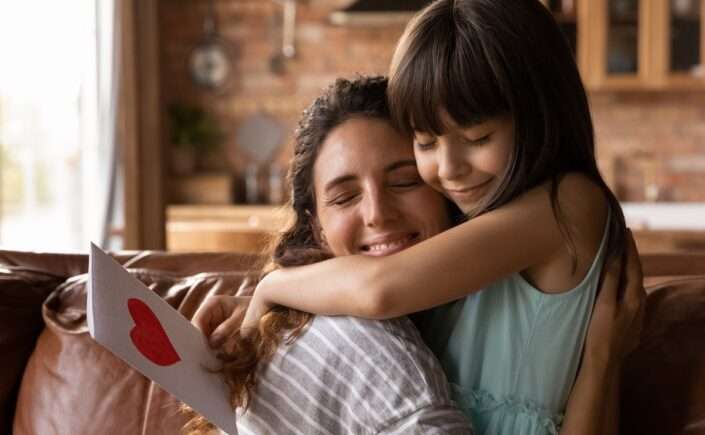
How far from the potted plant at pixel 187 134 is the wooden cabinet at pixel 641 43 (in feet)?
7.51

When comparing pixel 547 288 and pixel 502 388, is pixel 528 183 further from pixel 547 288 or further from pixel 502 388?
pixel 502 388

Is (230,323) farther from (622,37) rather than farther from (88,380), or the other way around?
(622,37)

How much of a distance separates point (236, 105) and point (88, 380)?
4432mm

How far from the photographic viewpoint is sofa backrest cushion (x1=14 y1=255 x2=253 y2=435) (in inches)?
74.5

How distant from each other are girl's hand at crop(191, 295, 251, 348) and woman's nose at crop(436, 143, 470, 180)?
0.38 metres

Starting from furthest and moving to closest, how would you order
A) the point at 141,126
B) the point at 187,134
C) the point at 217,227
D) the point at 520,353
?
1. the point at 187,134
2. the point at 217,227
3. the point at 141,126
4. the point at 520,353

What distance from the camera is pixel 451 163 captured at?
1220mm

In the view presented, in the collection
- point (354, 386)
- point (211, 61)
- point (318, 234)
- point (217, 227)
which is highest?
point (211, 61)

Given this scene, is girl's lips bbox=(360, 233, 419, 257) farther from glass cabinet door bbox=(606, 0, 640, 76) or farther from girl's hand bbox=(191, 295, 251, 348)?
glass cabinet door bbox=(606, 0, 640, 76)

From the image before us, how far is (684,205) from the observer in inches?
229

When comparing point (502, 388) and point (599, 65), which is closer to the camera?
point (502, 388)

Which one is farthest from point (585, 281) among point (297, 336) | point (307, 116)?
point (307, 116)

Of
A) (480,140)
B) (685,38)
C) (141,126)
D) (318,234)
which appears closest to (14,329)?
(318,234)

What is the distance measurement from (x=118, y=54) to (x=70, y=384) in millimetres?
2503
